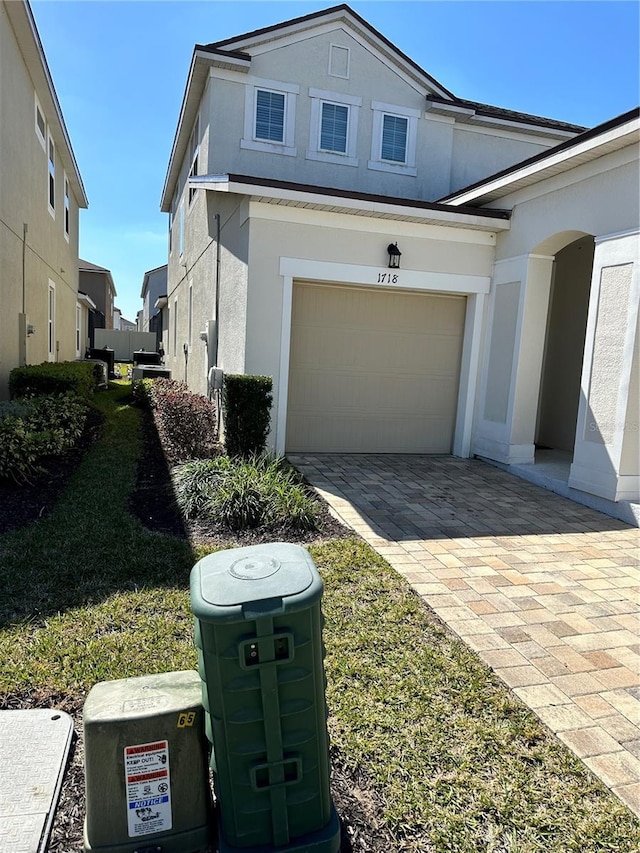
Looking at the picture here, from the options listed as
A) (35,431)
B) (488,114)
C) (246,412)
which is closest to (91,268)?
(488,114)

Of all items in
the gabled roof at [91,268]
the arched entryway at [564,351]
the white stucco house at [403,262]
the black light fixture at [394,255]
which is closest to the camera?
the white stucco house at [403,262]

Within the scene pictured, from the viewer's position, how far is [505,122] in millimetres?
12797

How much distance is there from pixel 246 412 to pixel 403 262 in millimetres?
3489

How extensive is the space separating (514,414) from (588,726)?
6.09m

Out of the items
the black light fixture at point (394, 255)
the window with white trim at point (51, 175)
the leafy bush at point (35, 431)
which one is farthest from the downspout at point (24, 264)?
the black light fixture at point (394, 255)

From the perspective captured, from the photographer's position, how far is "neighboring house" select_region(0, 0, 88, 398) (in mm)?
8867

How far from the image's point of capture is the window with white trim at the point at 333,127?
11523mm

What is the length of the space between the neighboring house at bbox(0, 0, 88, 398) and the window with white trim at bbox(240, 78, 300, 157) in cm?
373

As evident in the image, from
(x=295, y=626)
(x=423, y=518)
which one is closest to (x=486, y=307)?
(x=423, y=518)

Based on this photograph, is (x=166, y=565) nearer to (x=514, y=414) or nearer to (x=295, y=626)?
(x=295, y=626)

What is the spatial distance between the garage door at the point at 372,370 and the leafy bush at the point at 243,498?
2.63m

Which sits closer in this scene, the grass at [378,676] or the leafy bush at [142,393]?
the grass at [378,676]

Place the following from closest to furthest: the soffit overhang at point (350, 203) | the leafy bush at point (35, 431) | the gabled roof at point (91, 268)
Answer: the leafy bush at point (35, 431) < the soffit overhang at point (350, 203) < the gabled roof at point (91, 268)

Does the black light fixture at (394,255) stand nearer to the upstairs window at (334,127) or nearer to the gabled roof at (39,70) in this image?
the upstairs window at (334,127)
